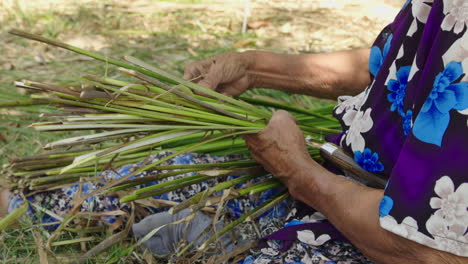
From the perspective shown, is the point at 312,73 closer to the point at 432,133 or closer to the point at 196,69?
the point at 196,69

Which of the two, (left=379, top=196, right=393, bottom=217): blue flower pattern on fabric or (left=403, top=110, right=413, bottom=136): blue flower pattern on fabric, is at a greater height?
(left=403, top=110, right=413, bottom=136): blue flower pattern on fabric

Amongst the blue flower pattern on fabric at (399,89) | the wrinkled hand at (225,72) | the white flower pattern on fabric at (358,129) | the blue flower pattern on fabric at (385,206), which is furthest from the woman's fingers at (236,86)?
the blue flower pattern on fabric at (385,206)

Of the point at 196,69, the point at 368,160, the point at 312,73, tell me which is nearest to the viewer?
the point at 368,160

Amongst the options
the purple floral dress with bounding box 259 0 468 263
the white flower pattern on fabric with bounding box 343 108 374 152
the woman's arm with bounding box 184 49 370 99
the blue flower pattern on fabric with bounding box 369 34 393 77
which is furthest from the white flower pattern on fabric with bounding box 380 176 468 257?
the woman's arm with bounding box 184 49 370 99

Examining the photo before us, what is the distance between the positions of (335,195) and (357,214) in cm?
8

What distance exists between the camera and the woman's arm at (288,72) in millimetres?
1513

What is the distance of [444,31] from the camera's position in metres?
0.88

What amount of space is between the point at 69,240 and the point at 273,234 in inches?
24.1

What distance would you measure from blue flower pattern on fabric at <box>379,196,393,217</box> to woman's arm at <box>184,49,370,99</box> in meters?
0.67

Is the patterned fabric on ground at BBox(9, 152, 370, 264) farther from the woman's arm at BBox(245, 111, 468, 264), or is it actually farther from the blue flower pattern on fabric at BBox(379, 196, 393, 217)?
the blue flower pattern on fabric at BBox(379, 196, 393, 217)

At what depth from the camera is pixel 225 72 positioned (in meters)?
1.53

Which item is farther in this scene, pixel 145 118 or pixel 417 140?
pixel 145 118

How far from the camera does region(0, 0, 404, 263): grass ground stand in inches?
107

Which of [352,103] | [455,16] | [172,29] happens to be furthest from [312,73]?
[172,29]
